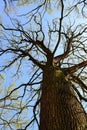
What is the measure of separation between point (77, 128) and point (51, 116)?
52 centimetres

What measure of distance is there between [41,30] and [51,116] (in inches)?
119

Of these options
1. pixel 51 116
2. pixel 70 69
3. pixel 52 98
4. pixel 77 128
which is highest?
pixel 70 69

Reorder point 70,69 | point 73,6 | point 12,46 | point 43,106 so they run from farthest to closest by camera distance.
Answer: point 12,46
point 73,6
point 70,69
point 43,106

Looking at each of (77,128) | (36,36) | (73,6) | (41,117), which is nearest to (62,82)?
(41,117)

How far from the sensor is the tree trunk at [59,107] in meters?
4.26

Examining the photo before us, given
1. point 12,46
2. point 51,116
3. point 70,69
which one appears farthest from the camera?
point 12,46

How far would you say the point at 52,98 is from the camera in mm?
4832

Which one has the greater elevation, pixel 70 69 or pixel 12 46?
pixel 12 46

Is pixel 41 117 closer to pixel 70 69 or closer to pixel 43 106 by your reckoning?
pixel 43 106

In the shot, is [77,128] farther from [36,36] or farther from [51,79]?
[36,36]

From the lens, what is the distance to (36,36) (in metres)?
6.72

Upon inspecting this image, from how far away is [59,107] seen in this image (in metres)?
4.57

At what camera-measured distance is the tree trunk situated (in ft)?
14.0

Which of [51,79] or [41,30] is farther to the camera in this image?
[41,30]
